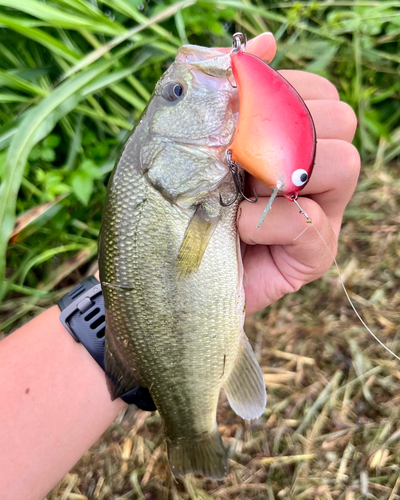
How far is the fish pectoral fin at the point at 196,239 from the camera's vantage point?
1034 millimetres

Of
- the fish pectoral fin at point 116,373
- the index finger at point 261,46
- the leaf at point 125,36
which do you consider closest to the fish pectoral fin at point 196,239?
the fish pectoral fin at point 116,373

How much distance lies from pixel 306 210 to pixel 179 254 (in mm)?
411

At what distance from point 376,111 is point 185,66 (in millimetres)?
1818

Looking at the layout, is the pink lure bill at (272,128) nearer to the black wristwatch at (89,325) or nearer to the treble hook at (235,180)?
the treble hook at (235,180)

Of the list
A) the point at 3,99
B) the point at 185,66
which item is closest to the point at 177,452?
the point at 185,66

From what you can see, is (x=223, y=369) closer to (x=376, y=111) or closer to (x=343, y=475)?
(x=343, y=475)

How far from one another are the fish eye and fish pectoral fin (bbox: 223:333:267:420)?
32.4 inches

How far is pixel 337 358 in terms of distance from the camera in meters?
1.81

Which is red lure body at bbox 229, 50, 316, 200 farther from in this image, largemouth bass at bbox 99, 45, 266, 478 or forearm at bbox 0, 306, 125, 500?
forearm at bbox 0, 306, 125, 500

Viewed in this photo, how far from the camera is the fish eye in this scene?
3.27 ft

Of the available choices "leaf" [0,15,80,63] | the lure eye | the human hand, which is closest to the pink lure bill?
the lure eye

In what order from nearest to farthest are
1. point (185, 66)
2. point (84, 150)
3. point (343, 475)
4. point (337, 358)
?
point (185, 66) < point (343, 475) < point (337, 358) < point (84, 150)

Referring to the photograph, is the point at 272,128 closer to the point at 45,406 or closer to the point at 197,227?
the point at 197,227

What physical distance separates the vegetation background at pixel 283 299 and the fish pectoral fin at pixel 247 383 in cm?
61
